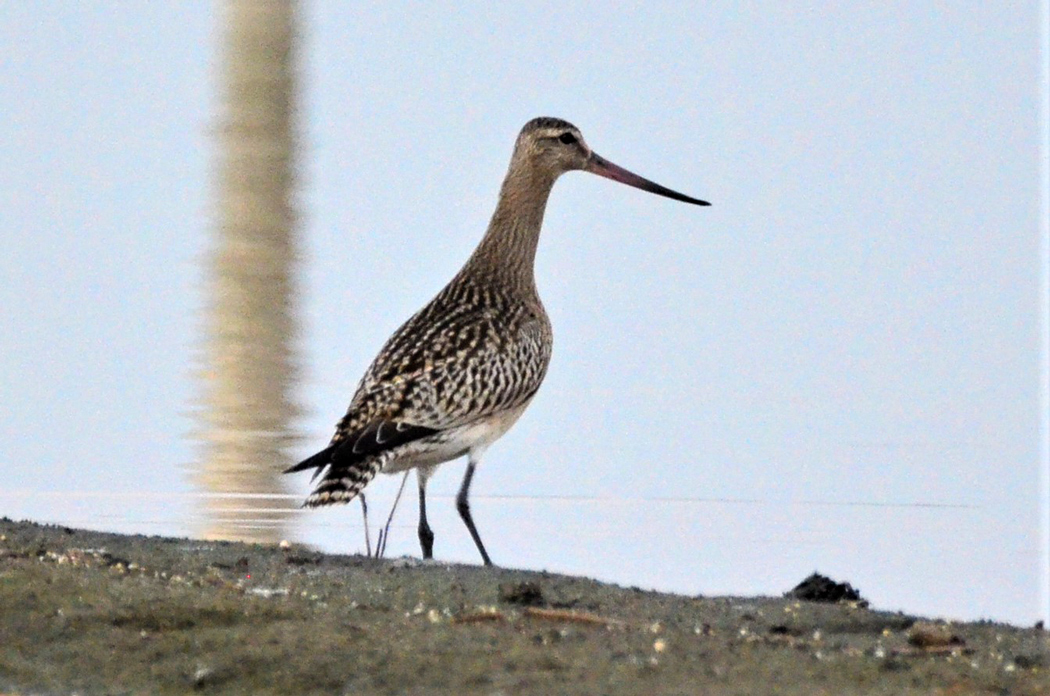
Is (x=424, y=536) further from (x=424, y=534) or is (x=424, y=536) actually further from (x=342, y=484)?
(x=342, y=484)

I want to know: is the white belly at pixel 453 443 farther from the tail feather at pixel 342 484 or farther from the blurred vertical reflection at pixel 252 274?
the blurred vertical reflection at pixel 252 274

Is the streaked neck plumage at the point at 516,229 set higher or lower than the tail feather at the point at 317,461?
higher

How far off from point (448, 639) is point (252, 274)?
5727 millimetres

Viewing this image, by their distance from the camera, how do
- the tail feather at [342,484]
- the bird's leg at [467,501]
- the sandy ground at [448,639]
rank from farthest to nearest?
1. the bird's leg at [467,501]
2. the tail feather at [342,484]
3. the sandy ground at [448,639]

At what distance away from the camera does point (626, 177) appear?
10516 mm

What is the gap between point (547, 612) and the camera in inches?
212

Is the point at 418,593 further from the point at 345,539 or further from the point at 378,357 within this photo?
the point at 345,539

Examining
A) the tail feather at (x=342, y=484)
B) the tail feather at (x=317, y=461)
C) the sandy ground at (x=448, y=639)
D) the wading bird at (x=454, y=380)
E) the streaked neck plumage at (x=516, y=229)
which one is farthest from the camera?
the streaked neck plumage at (x=516, y=229)

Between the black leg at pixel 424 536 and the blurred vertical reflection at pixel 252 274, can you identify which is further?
the blurred vertical reflection at pixel 252 274

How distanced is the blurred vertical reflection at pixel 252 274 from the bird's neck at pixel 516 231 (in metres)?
1.38

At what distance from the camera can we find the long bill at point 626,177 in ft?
34.0

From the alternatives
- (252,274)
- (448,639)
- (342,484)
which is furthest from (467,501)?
(448,639)

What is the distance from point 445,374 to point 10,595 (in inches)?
123

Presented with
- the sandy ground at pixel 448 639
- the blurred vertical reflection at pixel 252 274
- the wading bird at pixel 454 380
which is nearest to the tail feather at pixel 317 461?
the wading bird at pixel 454 380
